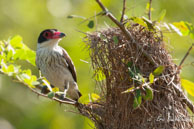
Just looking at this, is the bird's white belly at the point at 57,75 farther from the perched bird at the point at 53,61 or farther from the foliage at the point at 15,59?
the foliage at the point at 15,59

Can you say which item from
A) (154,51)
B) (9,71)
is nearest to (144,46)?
(154,51)

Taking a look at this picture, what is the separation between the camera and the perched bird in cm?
478

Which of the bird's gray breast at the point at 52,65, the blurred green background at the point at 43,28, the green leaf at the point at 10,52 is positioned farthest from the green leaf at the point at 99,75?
the blurred green background at the point at 43,28

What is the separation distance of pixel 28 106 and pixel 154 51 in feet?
15.9

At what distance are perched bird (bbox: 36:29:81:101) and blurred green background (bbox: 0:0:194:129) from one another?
1.75 meters

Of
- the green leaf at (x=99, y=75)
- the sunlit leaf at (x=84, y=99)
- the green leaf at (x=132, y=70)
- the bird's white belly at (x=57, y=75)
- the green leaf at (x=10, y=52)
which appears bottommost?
the sunlit leaf at (x=84, y=99)

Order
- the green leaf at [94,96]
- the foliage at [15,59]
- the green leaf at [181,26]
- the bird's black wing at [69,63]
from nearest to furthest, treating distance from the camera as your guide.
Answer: the green leaf at [181,26] < the foliage at [15,59] < the green leaf at [94,96] < the bird's black wing at [69,63]

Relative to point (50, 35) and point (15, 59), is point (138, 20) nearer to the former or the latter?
point (15, 59)

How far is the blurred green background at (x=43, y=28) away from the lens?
7164mm

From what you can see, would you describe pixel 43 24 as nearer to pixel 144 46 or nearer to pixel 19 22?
pixel 19 22

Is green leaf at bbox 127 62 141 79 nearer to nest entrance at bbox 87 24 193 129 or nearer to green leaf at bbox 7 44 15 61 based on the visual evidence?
nest entrance at bbox 87 24 193 129

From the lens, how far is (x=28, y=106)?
818cm

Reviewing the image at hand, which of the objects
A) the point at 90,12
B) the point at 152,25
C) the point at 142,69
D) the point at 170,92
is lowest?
the point at 170,92

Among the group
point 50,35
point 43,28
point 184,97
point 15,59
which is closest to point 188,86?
point 184,97
